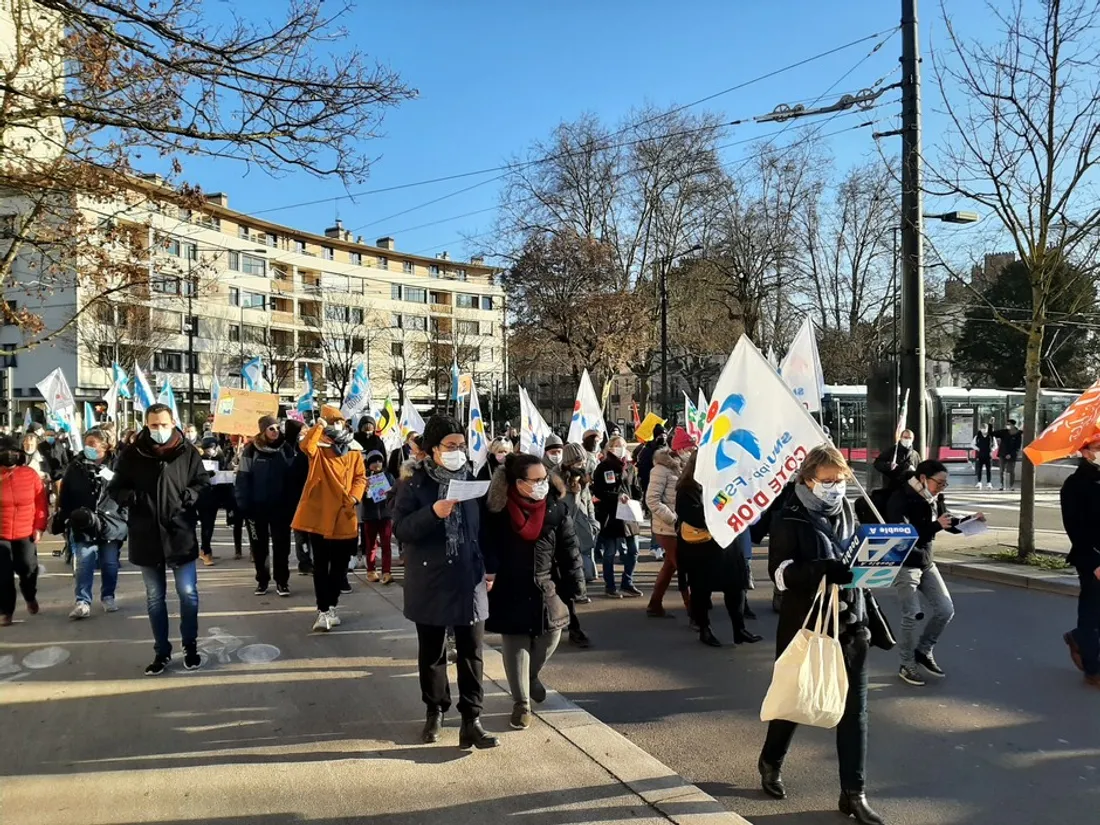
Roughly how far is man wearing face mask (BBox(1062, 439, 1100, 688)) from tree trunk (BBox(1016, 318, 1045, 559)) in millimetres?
4330

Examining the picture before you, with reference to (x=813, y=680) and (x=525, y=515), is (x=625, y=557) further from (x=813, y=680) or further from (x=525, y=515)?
(x=813, y=680)

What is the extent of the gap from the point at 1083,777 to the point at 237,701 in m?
4.85

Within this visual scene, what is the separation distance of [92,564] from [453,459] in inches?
200

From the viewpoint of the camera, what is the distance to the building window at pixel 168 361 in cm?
5261

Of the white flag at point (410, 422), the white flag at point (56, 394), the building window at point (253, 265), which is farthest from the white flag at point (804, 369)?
the building window at point (253, 265)

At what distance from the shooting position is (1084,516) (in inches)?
218

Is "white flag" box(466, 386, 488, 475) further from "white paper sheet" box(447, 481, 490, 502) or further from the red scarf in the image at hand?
"white paper sheet" box(447, 481, 490, 502)

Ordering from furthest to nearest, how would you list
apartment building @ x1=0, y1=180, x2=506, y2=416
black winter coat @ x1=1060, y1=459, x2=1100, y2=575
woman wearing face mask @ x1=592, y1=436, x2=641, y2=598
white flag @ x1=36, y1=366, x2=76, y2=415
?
apartment building @ x1=0, y1=180, x2=506, y2=416, white flag @ x1=36, y1=366, x2=76, y2=415, woman wearing face mask @ x1=592, y1=436, x2=641, y2=598, black winter coat @ x1=1060, y1=459, x2=1100, y2=575

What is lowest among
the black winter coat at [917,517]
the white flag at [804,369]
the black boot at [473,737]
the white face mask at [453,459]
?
the black boot at [473,737]

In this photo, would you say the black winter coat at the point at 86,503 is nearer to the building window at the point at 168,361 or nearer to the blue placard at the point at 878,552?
the blue placard at the point at 878,552

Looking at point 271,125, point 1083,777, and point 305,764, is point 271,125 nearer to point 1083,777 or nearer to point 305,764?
point 305,764

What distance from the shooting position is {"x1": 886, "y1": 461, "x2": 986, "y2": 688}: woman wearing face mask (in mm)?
5539

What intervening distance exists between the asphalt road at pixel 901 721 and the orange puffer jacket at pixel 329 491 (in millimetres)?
2229

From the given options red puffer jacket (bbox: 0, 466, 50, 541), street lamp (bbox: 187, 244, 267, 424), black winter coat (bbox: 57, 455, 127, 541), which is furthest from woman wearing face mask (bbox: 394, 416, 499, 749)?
street lamp (bbox: 187, 244, 267, 424)
